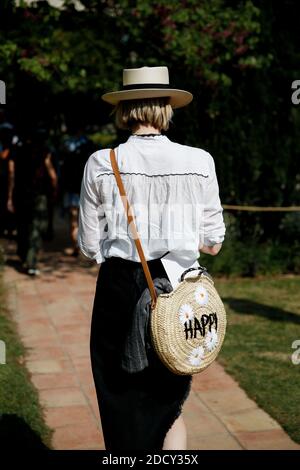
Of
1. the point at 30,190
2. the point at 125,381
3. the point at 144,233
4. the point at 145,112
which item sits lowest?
the point at 30,190

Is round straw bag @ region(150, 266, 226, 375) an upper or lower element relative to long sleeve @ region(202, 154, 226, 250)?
lower

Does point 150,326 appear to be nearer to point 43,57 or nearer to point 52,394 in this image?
point 52,394

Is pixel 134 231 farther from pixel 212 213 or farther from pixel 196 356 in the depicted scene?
pixel 196 356

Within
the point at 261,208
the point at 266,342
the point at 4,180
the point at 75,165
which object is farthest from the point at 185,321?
the point at 4,180

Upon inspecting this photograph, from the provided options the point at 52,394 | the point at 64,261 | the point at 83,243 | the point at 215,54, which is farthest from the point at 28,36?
the point at 83,243

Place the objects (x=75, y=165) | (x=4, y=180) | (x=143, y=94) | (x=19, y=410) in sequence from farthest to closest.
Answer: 1. (x=4, y=180)
2. (x=75, y=165)
3. (x=19, y=410)
4. (x=143, y=94)

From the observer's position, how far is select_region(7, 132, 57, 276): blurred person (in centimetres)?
988

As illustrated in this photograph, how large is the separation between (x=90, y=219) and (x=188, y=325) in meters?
0.61

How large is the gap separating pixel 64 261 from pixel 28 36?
10.6 feet

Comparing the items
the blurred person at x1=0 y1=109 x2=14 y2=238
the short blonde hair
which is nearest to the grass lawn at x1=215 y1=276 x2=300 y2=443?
the short blonde hair

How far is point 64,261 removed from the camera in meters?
11.1

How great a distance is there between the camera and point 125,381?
334cm

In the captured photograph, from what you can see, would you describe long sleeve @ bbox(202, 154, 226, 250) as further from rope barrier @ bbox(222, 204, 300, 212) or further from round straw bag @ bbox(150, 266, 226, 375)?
rope barrier @ bbox(222, 204, 300, 212)

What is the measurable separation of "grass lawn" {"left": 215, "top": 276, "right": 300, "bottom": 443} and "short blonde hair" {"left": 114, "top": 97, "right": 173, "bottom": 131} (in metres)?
2.26
